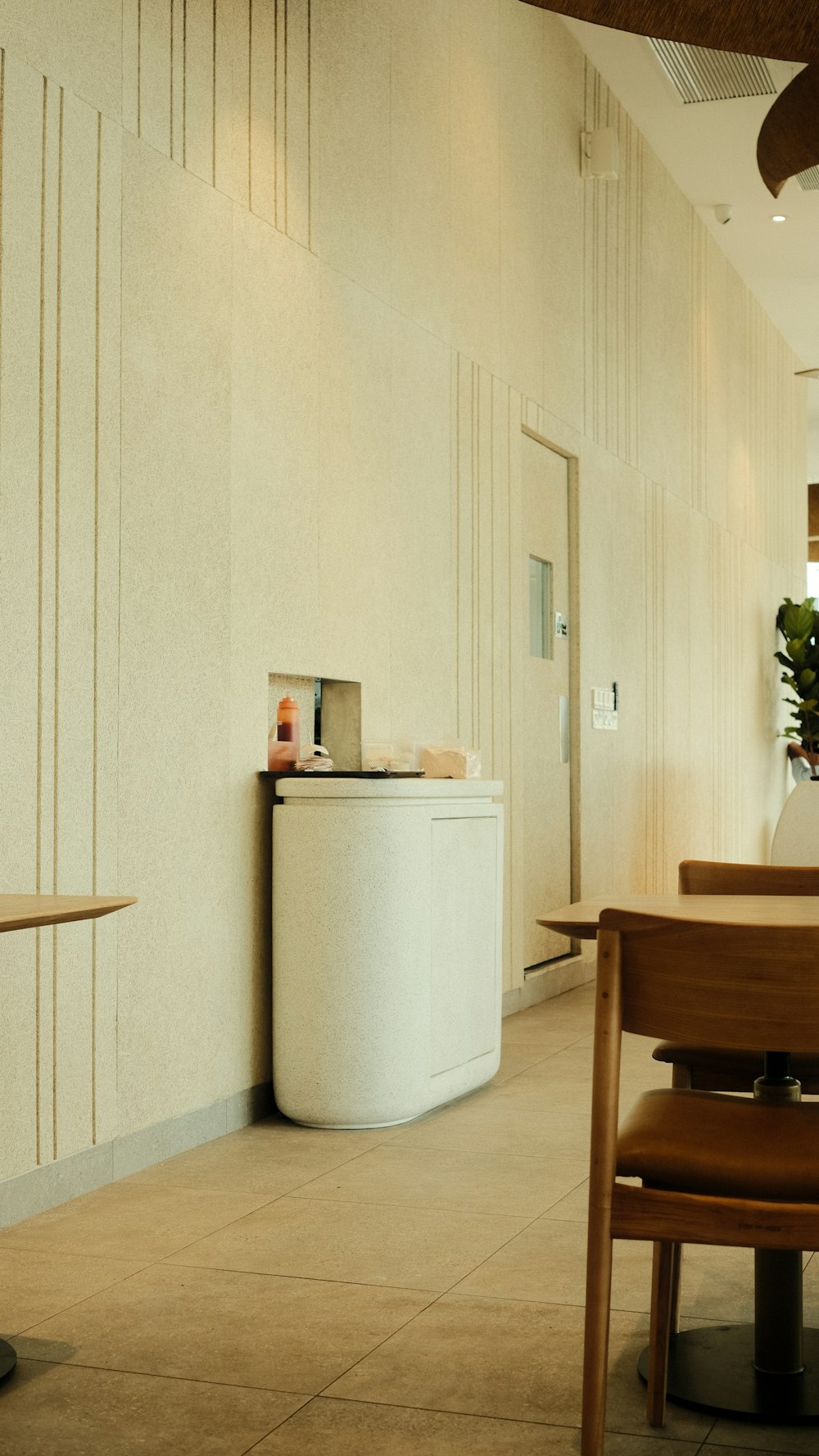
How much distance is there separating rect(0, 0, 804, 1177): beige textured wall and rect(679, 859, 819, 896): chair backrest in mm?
1396

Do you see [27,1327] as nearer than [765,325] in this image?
Yes

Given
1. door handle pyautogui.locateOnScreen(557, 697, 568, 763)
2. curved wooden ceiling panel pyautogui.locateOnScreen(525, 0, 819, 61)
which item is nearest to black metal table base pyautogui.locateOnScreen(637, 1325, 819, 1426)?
curved wooden ceiling panel pyautogui.locateOnScreen(525, 0, 819, 61)

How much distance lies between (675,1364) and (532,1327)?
28 cm

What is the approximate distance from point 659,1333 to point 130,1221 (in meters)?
1.40

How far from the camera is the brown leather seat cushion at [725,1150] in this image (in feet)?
5.93

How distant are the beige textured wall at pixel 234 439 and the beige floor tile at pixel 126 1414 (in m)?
0.93

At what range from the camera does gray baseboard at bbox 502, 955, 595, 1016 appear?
5887 millimetres

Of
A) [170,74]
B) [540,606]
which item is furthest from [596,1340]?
[540,606]

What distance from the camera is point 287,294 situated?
4320 millimetres

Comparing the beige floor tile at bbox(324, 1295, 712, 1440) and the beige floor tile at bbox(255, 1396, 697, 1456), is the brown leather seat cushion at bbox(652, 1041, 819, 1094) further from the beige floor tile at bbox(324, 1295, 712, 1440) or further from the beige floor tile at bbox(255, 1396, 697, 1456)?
the beige floor tile at bbox(255, 1396, 697, 1456)

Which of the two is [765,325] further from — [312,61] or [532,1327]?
[532,1327]

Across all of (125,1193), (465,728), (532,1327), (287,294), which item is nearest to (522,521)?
(465,728)

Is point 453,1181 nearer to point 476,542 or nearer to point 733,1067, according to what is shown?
point 733,1067

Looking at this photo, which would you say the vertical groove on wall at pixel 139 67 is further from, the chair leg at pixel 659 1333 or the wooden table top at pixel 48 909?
the chair leg at pixel 659 1333
